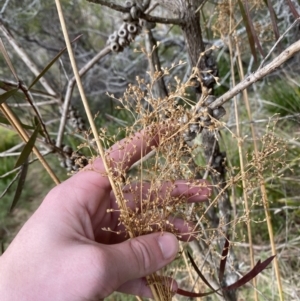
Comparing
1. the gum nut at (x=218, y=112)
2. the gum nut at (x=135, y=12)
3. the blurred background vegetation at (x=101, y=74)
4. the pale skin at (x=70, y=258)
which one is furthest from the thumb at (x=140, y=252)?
the blurred background vegetation at (x=101, y=74)

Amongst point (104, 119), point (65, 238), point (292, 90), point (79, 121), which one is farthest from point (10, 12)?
point (65, 238)

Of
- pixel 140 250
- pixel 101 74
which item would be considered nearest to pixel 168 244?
pixel 140 250

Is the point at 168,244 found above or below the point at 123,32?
below

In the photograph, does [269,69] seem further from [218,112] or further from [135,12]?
[135,12]

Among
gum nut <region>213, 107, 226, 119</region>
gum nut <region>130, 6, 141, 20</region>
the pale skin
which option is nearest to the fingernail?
the pale skin

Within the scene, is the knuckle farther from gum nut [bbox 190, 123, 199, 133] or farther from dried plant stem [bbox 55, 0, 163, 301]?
gum nut [bbox 190, 123, 199, 133]

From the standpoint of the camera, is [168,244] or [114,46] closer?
[168,244]

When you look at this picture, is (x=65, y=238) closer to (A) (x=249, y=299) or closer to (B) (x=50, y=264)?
(B) (x=50, y=264)
